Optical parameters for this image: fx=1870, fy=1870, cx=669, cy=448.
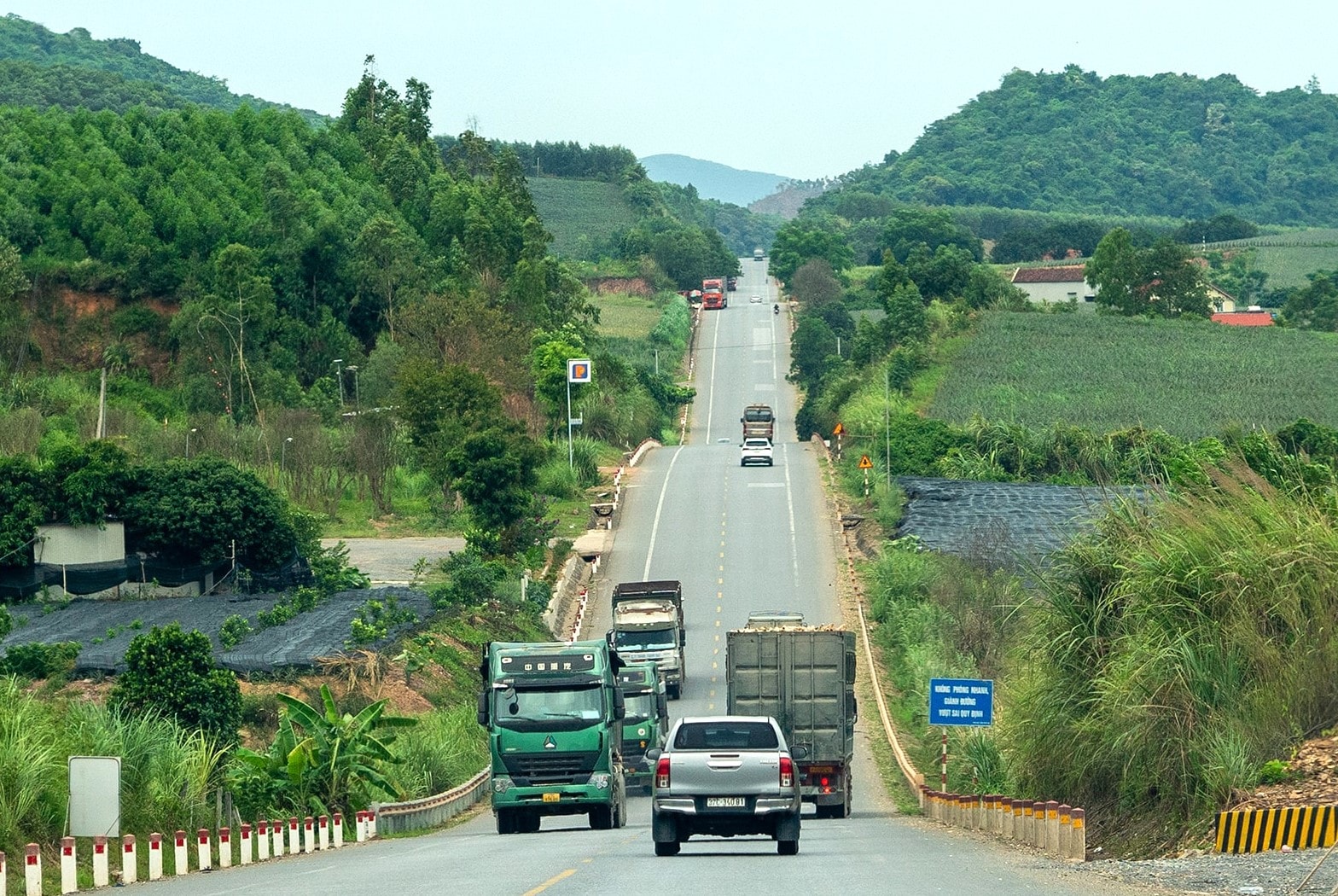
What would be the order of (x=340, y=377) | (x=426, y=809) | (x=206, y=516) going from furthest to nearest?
1. (x=340, y=377)
2. (x=206, y=516)
3. (x=426, y=809)

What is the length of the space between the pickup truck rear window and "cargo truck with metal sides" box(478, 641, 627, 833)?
533cm

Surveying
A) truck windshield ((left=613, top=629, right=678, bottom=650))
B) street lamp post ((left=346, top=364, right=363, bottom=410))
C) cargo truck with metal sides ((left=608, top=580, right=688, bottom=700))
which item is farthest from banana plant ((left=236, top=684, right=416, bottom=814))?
street lamp post ((left=346, top=364, right=363, bottom=410))

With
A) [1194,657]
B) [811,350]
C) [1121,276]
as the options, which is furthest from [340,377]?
[1194,657]

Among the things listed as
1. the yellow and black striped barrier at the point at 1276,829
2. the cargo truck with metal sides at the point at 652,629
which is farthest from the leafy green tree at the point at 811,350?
the yellow and black striped barrier at the point at 1276,829

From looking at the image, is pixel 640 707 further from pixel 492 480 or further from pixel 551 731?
pixel 492 480

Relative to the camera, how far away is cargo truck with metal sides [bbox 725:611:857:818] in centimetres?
3528

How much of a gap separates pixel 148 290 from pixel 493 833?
85.4 meters

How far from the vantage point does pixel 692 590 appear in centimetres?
6788

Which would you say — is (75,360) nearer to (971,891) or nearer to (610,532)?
(610,532)

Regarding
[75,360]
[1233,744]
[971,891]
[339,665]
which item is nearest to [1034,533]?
[339,665]

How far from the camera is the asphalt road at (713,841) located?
19094mm

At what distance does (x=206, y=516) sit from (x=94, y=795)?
131 ft

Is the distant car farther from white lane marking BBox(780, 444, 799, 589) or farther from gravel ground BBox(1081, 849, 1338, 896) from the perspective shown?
gravel ground BBox(1081, 849, 1338, 896)

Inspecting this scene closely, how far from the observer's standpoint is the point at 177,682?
113 feet
